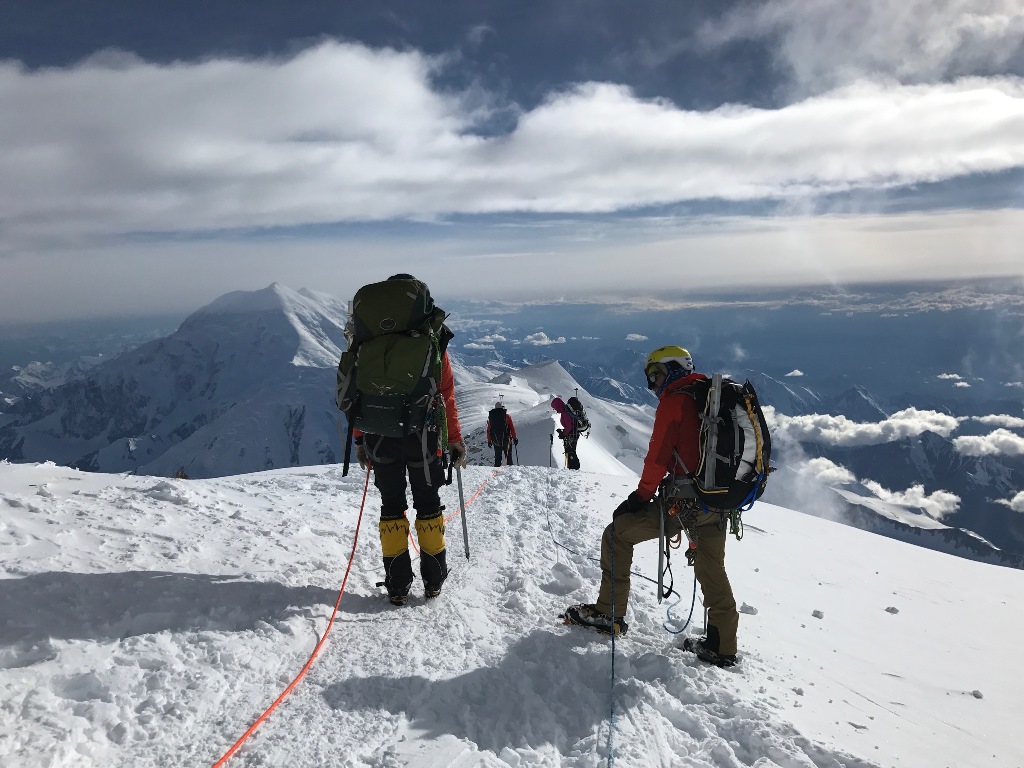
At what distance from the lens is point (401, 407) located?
5.74m

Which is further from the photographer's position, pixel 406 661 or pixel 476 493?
pixel 476 493

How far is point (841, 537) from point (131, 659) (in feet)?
46.6

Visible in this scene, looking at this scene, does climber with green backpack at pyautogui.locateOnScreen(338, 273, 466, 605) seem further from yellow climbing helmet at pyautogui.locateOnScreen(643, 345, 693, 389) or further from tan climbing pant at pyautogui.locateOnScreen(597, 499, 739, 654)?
yellow climbing helmet at pyautogui.locateOnScreen(643, 345, 693, 389)

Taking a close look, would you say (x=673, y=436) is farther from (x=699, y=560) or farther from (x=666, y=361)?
(x=699, y=560)

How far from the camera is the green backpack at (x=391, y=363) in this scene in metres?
5.71

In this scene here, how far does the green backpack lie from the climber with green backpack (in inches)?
0.4

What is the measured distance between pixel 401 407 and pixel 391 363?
18.0 inches

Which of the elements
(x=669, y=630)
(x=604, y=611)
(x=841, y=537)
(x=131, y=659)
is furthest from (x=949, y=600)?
(x=131, y=659)

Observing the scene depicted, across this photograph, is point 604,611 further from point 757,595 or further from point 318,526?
point 318,526

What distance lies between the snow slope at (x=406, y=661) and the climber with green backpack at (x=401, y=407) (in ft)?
2.33

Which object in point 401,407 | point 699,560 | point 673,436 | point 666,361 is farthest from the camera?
point 401,407

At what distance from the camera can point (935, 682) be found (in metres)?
5.93

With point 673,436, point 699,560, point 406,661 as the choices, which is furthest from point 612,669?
point 673,436

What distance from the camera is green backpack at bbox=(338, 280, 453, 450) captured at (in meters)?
5.71
